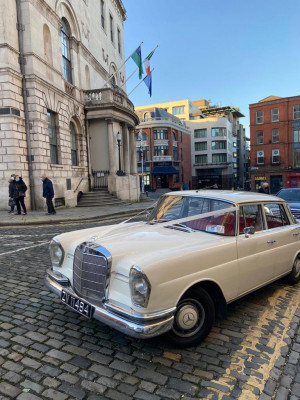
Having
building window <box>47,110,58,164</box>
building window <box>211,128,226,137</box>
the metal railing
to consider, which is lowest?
the metal railing

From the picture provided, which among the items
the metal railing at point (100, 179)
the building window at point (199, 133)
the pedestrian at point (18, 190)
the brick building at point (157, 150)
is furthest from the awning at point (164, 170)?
the pedestrian at point (18, 190)

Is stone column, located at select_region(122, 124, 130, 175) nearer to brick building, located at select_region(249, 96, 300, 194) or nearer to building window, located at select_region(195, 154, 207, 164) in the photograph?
brick building, located at select_region(249, 96, 300, 194)

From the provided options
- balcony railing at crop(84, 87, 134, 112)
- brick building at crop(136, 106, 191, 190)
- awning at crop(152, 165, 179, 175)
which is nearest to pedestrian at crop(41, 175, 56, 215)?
balcony railing at crop(84, 87, 134, 112)

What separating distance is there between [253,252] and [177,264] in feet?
4.32

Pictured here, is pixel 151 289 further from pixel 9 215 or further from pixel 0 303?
pixel 9 215

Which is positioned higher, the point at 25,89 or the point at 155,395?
the point at 25,89

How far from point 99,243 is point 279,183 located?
44.3m

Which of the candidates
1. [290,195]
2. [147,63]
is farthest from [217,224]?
[147,63]

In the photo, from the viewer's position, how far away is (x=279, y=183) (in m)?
42.5

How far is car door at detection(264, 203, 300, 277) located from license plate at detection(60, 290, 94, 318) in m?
2.42

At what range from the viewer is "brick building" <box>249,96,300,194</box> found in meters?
41.2

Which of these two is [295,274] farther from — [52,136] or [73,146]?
[73,146]

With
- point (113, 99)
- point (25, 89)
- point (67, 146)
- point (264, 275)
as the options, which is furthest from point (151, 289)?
point (113, 99)

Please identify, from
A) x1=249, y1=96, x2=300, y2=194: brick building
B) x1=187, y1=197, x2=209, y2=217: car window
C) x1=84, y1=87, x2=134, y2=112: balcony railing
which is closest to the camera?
x1=187, y1=197, x2=209, y2=217: car window
